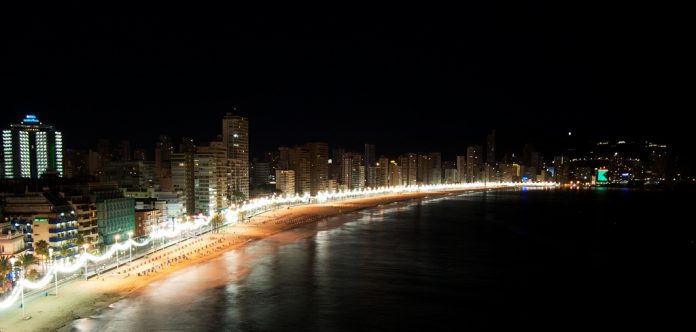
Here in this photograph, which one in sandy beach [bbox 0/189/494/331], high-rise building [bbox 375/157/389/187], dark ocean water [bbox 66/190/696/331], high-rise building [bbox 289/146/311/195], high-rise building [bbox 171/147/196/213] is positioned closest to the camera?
sandy beach [bbox 0/189/494/331]

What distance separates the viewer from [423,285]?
2188 centimetres

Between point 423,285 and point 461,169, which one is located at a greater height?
point 461,169

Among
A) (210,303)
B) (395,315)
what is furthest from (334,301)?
(210,303)

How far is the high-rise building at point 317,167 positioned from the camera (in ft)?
293

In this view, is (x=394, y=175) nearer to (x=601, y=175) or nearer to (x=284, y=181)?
(x=284, y=181)

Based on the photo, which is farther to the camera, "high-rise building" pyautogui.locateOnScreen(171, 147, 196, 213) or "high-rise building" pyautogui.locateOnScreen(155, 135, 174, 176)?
"high-rise building" pyautogui.locateOnScreen(155, 135, 174, 176)

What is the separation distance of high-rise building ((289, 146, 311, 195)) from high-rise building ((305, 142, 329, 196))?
782 mm

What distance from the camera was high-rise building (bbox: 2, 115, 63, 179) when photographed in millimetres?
64500

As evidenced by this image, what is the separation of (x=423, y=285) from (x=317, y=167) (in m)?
69.7

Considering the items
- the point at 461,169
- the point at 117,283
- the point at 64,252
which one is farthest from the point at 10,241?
the point at 461,169

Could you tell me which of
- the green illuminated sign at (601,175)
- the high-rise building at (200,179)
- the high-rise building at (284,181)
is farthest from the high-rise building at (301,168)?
the green illuminated sign at (601,175)

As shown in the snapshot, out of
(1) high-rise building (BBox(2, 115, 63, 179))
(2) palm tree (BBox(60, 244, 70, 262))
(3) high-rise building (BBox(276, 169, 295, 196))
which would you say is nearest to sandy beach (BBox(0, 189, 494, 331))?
(2) palm tree (BBox(60, 244, 70, 262))

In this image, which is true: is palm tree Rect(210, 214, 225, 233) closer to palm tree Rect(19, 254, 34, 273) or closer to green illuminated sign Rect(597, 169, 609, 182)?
palm tree Rect(19, 254, 34, 273)

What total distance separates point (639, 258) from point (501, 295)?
585 inches
